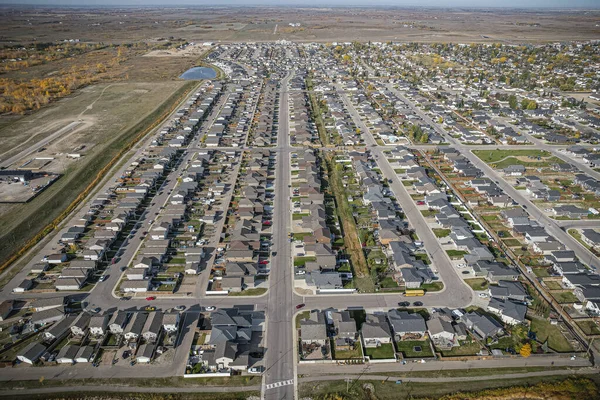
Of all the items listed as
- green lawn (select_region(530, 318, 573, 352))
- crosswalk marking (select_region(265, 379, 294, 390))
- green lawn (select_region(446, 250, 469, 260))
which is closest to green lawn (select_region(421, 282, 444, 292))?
green lawn (select_region(446, 250, 469, 260))

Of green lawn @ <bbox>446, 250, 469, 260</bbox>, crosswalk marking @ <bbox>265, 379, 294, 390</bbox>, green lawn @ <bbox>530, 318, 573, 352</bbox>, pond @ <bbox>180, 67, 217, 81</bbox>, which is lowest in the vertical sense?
crosswalk marking @ <bbox>265, 379, 294, 390</bbox>

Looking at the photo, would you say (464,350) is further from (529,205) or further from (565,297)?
(529,205)

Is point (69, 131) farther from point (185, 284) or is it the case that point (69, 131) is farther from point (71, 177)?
point (185, 284)

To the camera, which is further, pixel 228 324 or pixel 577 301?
pixel 577 301

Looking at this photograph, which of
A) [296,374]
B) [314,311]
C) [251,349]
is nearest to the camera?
[296,374]

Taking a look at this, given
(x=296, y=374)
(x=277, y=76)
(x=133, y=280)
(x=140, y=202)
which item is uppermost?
(x=277, y=76)

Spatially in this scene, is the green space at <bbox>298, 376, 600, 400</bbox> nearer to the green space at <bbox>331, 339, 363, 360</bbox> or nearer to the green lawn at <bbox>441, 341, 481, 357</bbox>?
the green space at <bbox>331, 339, 363, 360</bbox>

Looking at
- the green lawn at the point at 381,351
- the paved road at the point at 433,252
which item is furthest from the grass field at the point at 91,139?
the paved road at the point at 433,252

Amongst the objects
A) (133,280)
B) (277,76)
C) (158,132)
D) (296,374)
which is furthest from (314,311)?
(277,76)
